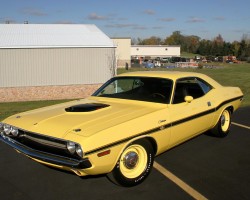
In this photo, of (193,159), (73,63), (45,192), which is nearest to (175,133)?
(193,159)

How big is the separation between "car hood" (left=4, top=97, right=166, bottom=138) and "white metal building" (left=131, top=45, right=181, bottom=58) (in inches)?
3481

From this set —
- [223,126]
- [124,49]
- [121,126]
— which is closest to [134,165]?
[121,126]

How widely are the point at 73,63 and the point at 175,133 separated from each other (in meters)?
14.5

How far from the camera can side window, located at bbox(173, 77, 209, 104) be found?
5.24m

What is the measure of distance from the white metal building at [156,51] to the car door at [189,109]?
286 ft

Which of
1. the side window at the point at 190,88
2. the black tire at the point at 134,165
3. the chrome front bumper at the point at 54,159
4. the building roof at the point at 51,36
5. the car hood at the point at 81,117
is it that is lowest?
the black tire at the point at 134,165

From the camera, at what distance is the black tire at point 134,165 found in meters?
4.12

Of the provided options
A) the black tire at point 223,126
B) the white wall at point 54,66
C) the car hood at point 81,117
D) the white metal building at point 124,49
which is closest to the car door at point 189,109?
the car hood at point 81,117

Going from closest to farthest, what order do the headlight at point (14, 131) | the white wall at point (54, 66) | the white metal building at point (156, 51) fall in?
the headlight at point (14, 131)
the white wall at point (54, 66)
the white metal building at point (156, 51)

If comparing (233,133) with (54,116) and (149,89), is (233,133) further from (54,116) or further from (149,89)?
(54,116)

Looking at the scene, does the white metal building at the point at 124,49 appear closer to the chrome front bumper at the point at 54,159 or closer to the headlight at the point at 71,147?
the chrome front bumper at the point at 54,159

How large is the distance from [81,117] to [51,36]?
16.0 metres

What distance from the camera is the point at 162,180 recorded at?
4.41m

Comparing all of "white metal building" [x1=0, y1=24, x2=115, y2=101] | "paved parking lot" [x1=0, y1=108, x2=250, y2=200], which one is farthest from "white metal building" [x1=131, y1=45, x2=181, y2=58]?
"paved parking lot" [x1=0, y1=108, x2=250, y2=200]
